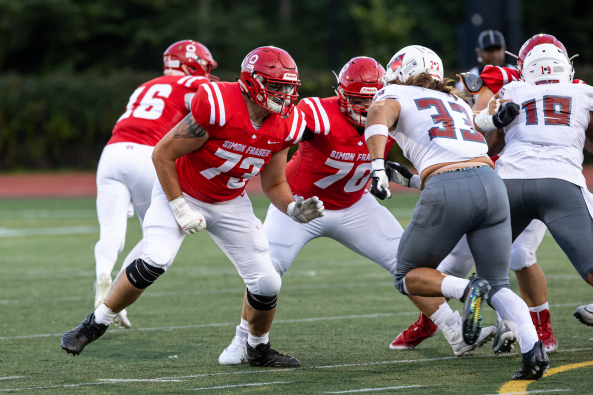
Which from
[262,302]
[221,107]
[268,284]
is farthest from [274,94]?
[262,302]

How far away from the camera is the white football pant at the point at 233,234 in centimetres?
428

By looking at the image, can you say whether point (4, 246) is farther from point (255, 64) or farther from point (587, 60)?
point (587, 60)

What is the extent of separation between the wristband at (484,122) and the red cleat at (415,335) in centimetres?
123

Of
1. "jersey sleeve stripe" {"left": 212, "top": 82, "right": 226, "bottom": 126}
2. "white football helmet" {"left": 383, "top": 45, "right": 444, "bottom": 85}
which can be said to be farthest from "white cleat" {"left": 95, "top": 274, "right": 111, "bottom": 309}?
"white football helmet" {"left": 383, "top": 45, "right": 444, "bottom": 85}

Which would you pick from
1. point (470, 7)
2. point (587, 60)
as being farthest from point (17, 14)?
point (587, 60)

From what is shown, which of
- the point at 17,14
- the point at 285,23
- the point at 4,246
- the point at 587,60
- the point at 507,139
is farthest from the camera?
the point at 285,23

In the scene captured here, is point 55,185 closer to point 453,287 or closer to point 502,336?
point 502,336

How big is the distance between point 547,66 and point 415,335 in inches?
70.0

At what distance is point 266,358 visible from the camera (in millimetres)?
4477

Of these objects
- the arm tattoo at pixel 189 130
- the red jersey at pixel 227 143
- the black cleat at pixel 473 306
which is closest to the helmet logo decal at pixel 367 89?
the red jersey at pixel 227 143

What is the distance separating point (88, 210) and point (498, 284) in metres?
12.4

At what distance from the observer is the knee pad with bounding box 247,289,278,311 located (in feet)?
14.4

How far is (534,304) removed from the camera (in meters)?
4.76

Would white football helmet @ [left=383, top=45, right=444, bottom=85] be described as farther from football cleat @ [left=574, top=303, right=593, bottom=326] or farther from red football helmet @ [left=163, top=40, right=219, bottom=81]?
red football helmet @ [left=163, top=40, right=219, bottom=81]
